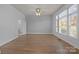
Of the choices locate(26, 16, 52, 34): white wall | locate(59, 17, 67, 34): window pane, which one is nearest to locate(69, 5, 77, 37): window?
locate(59, 17, 67, 34): window pane

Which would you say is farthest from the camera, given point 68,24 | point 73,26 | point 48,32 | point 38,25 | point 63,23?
point 38,25

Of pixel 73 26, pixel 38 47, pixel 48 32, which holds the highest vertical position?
pixel 73 26

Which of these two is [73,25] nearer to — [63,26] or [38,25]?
[63,26]

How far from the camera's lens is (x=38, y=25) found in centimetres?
330

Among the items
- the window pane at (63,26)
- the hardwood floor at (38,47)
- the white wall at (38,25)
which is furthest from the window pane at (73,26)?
the white wall at (38,25)

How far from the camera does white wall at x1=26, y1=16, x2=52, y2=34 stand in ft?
9.80

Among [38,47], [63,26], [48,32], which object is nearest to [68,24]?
[63,26]

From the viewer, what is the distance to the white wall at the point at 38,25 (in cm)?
299

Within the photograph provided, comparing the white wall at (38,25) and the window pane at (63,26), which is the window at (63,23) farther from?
the white wall at (38,25)

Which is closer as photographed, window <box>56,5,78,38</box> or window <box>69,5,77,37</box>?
window <box>69,5,77,37</box>

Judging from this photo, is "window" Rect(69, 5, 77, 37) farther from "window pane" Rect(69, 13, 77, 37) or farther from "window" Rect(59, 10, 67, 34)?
"window" Rect(59, 10, 67, 34)
